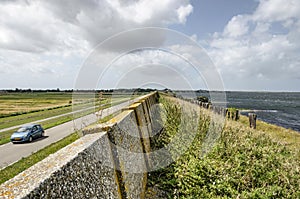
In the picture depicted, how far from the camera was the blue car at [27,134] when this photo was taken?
69.7 feet

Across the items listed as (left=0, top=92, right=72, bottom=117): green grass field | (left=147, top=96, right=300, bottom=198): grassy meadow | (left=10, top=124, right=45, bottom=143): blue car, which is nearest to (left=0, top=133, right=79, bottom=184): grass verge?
(left=147, top=96, right=300, bottom=198): grassy meadow

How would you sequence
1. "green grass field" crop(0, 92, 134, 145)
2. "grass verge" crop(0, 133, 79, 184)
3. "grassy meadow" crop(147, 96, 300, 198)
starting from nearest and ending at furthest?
"grassy meadow" crop(147, 96, 300, 198) < "green grass field" crop(0, 92, 134, 145) < "grass verge" crop(0, 133, 79, 184)

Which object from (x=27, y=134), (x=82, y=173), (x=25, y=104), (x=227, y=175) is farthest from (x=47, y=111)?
(x=82, y=173)

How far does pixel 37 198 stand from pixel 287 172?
622 cm

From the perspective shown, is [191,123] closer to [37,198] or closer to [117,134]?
[117,134]

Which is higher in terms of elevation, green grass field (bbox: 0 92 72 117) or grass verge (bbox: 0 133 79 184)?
grass verge (bbox: 0 133 79 184)

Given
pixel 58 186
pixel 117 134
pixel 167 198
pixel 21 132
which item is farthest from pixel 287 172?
pixel 21 132

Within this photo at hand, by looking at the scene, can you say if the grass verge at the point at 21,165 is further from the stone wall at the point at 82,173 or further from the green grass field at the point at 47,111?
the stone wall at the point at 82,173

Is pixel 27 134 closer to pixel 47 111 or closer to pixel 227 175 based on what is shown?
pixel 227 175

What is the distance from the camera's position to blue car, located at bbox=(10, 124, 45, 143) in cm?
2126

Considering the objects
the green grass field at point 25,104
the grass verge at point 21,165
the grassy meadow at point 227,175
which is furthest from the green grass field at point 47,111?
the grassy meadow at point 227,175

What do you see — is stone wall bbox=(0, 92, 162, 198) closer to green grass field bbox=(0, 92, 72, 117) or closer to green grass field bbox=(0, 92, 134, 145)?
green grass field bbox=(0, 92, 134, 145)

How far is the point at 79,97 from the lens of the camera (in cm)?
626

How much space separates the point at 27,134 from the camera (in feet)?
71.4
